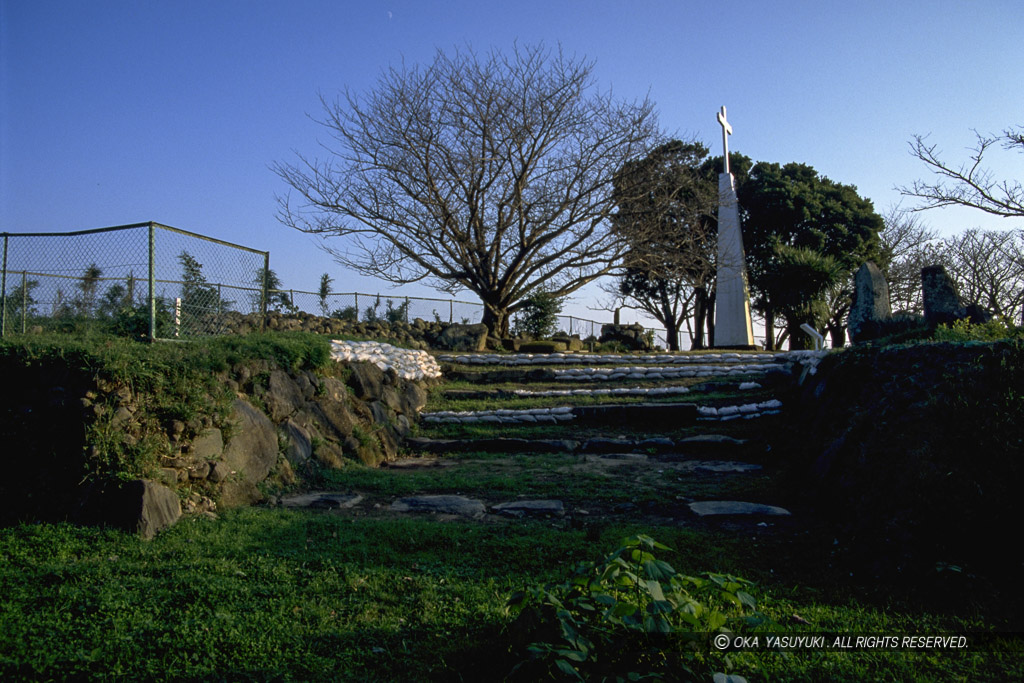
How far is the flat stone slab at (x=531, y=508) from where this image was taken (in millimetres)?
4531

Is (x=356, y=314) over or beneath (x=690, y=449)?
over

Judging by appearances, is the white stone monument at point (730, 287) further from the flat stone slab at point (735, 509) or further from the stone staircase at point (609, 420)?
Answer: the flat stone slab at point (735, 509)

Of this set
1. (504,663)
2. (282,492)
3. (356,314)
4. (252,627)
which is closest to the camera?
(504,663)

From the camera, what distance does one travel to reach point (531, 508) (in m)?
4.64

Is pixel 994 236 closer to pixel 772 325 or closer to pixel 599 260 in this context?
pixel 772 325

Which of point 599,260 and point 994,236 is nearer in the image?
point 599,260

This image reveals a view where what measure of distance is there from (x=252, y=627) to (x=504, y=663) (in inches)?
43.5

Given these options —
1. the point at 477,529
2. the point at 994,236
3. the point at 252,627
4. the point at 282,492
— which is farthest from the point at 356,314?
the point at 994,236

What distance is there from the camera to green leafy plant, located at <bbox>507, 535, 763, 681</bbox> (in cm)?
192

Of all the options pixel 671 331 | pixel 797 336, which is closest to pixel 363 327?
A: pixel 797 336

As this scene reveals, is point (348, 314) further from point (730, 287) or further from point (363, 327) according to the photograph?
point (730, 287)

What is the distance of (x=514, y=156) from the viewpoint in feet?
47.8

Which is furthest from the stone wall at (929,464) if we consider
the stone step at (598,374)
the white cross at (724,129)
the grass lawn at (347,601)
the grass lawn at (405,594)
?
the white cross at (724,129)

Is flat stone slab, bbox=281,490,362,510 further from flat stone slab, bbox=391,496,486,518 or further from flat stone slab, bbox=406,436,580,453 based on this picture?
flat stone slab, bbox=406,436,580,453
